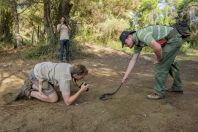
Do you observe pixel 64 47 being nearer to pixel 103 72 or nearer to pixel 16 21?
pixel 103 72

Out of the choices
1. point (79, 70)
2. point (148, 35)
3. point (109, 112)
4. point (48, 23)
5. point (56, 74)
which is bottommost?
point (109, 112)

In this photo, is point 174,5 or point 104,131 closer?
point 104,131

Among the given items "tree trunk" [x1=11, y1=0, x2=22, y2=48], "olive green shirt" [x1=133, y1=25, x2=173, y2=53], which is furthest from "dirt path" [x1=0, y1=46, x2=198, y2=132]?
"tree trunk" [x1=11, y1=0, x2=22, y2=48]

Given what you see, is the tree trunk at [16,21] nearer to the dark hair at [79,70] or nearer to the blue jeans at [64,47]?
the blue jeans at [64,47]

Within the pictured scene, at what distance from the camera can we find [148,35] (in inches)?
207

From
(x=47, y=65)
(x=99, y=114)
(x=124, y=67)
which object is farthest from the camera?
(x=124, y=67)

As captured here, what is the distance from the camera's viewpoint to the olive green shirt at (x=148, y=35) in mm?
5273

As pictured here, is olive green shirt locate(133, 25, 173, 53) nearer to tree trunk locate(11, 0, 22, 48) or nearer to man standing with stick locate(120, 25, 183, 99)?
man standing with stick locate(120, 25, 183, 99)

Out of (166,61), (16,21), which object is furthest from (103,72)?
(16,21)

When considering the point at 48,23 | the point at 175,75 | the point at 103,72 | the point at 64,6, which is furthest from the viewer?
the point at 64,6

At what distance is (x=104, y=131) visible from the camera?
471 centimetres

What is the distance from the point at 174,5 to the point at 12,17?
1161cm

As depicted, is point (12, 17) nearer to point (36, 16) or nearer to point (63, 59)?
point (36, 16)

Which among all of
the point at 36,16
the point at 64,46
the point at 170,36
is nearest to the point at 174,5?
the point at 36,16
